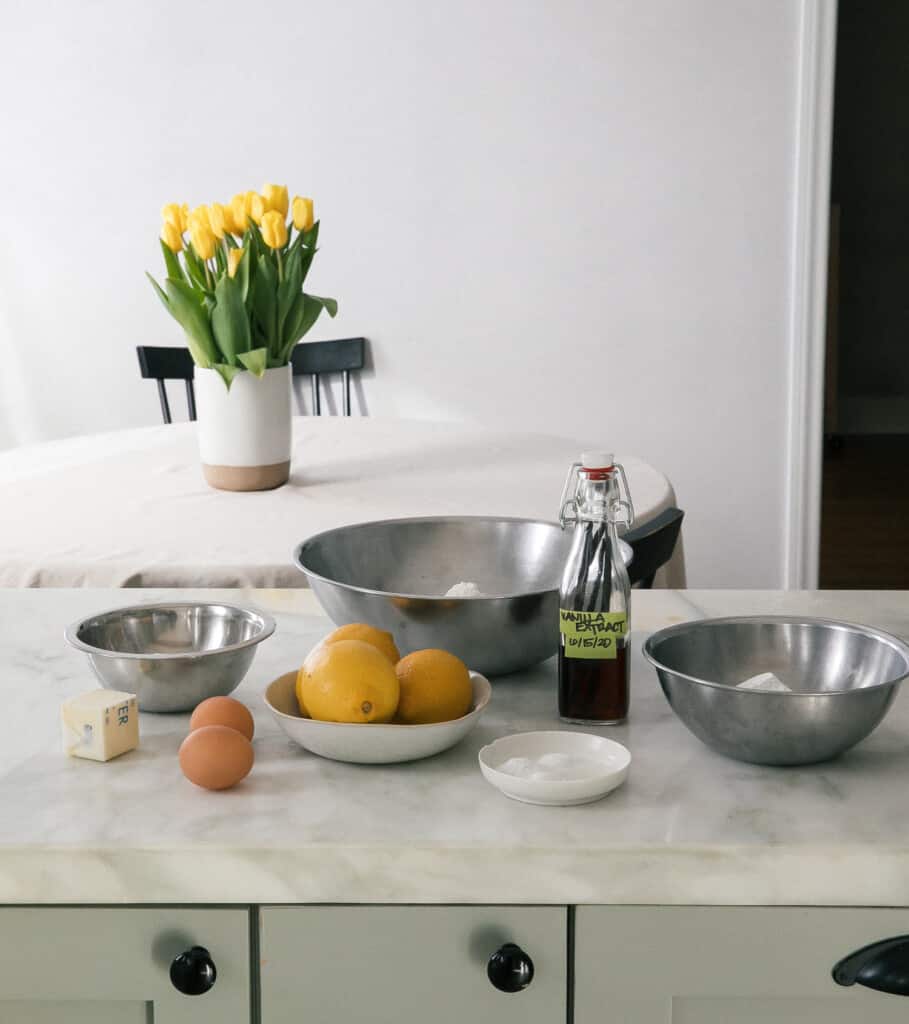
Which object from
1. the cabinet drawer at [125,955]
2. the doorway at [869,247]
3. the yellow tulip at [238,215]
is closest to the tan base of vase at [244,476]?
the yellow tulip at [238,215]

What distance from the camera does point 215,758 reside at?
84cm

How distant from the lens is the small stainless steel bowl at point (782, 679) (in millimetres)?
839

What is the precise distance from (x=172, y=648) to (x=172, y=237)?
3.35 feet

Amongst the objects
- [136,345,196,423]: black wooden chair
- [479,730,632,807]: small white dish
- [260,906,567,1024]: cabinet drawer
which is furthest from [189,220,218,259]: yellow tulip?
[136,345,196,423]: black wooden chair

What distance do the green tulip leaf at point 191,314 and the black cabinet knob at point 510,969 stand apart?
1.35 m

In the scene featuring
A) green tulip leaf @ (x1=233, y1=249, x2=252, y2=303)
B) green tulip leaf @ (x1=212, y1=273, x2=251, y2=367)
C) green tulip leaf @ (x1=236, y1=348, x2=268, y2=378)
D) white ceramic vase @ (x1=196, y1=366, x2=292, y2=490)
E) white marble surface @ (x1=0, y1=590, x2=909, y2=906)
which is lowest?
white marble surface @ (x1=0, y1=590, x2=909, y2=906)

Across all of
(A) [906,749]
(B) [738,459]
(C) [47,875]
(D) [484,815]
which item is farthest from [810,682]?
(B) [738,459]

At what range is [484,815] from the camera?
81 centimetres

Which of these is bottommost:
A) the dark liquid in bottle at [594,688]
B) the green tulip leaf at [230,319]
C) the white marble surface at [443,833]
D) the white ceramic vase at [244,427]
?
the white marble surface at [443,833]

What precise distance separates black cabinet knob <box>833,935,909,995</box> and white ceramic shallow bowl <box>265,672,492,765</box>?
0.99 feet

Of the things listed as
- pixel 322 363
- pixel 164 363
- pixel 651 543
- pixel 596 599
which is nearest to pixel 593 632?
pixel 596 599

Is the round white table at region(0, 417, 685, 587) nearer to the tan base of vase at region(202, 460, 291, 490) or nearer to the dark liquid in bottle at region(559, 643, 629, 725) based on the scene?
→ the tan base of vase at region(202, 460, 291, 490)

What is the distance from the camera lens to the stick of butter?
0.90 m

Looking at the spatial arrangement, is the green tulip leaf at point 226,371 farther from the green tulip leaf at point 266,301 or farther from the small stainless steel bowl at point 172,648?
the small stainless steel bowl at point 172,648
